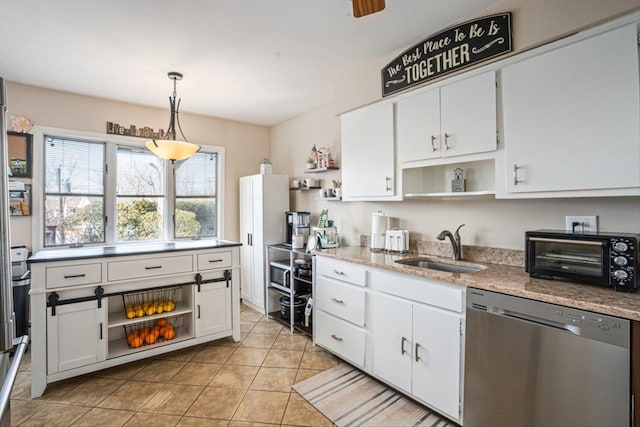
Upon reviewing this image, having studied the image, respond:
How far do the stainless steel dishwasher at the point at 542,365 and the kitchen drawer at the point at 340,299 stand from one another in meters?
0.88

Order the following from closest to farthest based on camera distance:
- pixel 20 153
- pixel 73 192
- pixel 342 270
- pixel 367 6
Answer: pixel 367 6
pixel 342 270
pixel 20 153
pixel 73 192

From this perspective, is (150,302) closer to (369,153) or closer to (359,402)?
(359,402)

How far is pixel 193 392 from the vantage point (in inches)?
89.9

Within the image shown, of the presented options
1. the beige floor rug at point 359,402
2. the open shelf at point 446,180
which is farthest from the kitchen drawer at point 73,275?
the open shelf at point 446,180

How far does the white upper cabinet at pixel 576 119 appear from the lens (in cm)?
151

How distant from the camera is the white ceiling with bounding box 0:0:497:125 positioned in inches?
78.0

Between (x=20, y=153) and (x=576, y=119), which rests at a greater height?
(x=20, y=153)

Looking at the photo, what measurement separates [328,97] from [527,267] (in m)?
2.73

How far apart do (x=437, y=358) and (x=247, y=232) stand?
2977mm

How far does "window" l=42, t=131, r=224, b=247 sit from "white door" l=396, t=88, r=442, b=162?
9.29 feet

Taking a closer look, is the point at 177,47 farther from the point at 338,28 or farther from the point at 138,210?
the point at 138,210

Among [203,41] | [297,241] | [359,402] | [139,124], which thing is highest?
[203,41]

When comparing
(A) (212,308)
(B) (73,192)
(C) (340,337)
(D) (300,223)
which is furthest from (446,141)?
(B) (73,192)

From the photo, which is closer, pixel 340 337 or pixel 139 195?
pixel 340 337
